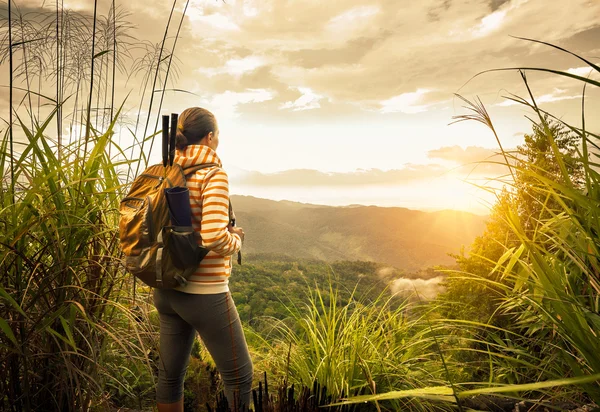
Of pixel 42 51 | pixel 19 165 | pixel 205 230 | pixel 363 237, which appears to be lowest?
pixel 363 237

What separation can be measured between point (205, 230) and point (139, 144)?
746mm

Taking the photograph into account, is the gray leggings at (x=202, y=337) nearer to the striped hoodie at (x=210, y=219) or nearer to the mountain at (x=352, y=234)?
the striped hoodie at (x=210, y=219)

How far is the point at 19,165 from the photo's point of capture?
178cm

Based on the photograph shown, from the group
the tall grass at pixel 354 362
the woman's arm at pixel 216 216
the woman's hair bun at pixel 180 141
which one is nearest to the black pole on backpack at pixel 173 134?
the woman's hair bun at pixel 180 141

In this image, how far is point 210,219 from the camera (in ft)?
6.63

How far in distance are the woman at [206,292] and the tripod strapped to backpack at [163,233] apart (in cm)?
7

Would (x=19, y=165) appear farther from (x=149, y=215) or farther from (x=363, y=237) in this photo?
(x=363, y=237)

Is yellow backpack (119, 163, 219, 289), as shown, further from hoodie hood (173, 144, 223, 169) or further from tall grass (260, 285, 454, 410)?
tall grass (260, 285, 454, 410)

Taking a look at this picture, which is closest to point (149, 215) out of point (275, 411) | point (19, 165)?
point (19, 165)

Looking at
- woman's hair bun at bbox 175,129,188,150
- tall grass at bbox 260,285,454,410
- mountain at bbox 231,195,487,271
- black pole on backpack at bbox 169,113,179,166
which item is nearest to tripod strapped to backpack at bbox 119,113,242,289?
black pole on backpack at bbox 169,113,179,166

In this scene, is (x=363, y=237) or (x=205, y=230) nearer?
(x=205, y=230)

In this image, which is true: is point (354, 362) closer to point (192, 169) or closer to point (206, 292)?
point (206, 292)

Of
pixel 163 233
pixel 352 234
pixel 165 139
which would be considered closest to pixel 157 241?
pixel 163 233

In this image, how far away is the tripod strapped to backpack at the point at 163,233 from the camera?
1958 mm
